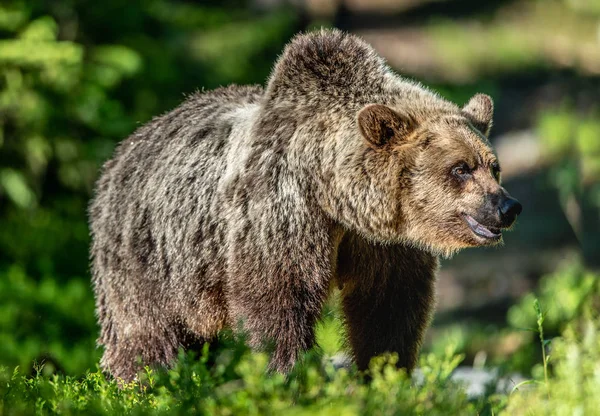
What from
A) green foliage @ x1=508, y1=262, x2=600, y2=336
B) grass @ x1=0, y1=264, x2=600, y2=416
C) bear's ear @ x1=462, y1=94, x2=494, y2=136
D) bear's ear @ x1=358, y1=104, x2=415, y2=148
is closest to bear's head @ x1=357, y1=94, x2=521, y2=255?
bear's ear @ x1=358, y1=104, x2=415, y2=148

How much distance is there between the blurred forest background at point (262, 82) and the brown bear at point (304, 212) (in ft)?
6.81

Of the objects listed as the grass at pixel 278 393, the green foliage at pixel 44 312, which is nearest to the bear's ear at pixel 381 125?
the grass at pixel 278 393

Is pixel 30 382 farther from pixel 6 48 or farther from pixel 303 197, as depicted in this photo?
pixel 6 48

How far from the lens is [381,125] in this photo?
5.36 meters

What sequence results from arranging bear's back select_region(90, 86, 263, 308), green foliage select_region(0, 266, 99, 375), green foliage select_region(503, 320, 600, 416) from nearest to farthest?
green foliage select_region(503, 320, 600, 416)
bear's back select_region(90, 86, 263, 308)
green foliage select_region(0, 266, 99, 375)

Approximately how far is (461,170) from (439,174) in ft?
0.41

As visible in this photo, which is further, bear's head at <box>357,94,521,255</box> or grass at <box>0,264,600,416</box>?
bear's head at <box>357,94,521,255</box>

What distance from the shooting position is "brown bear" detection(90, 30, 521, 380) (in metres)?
5.34

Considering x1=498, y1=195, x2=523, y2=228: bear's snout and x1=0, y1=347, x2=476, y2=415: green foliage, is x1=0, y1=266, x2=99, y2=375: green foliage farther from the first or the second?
x1=498, y1=195, x2=523, y2=228: bear's snout

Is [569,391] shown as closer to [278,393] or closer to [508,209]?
[508,209]

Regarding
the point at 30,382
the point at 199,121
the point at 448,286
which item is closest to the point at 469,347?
the point at 448,286

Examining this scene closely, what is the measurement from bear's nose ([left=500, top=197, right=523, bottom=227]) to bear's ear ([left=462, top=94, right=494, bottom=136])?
0.72 meters

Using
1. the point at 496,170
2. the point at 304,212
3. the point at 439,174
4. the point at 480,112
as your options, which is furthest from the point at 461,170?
the point at 304,212

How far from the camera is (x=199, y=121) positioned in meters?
6.43
